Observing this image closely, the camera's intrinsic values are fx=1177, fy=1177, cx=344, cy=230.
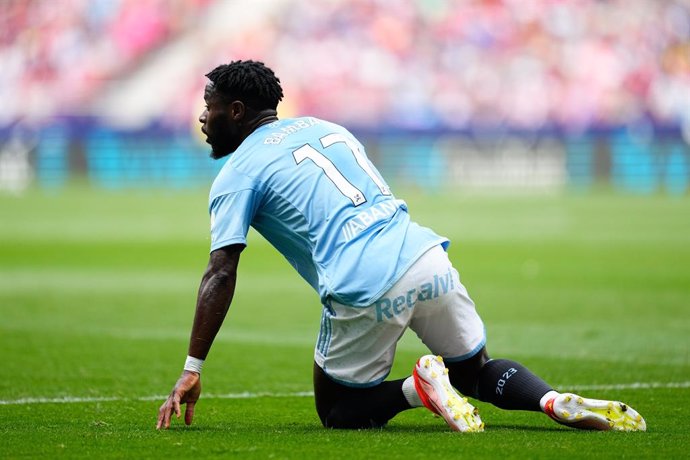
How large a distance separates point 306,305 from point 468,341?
6.97m

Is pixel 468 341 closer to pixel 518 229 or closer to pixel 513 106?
pixel 518 229

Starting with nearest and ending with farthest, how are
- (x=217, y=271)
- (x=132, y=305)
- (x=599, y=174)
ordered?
(x=217, y=271)
(x=132, y=305)
(x=599, y=174)

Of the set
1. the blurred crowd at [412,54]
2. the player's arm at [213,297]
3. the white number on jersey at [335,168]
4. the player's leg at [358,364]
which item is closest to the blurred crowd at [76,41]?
the blurred crowd at [412,54]

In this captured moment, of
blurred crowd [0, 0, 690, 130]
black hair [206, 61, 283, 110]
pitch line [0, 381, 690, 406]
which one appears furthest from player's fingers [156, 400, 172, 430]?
blurred crowd [0, 0, 690, 130]

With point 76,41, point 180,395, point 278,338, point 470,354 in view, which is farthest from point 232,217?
point 76,41

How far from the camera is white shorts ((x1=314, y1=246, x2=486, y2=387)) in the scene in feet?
16.8

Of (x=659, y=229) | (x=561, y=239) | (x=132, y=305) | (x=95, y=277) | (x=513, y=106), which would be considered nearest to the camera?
(x=132, y=305)

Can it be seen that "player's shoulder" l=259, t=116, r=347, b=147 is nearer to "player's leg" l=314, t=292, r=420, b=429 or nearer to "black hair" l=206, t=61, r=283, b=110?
"black hair" l=206, t=61, r=283, b=110

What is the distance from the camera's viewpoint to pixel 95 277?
1474 centimetres

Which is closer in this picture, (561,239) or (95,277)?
(95,277)

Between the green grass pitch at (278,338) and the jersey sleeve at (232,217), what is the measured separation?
0.86 metres

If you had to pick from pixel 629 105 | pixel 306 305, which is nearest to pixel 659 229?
pixel 306 305

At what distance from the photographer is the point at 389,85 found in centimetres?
3747

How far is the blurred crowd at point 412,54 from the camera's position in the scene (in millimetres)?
36031
